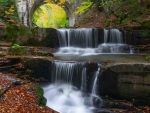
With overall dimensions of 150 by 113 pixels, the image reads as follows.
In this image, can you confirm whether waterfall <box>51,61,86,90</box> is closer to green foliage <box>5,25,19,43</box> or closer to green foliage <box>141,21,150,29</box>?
green foliage <box>5,25,19,43</box>

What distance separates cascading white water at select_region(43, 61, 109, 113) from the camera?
7188 mm

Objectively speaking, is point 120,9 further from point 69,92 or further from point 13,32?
point 69,92

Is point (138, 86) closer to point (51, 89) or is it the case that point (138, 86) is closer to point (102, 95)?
point (102, 95)

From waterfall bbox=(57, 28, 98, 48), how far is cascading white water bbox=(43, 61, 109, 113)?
504cm

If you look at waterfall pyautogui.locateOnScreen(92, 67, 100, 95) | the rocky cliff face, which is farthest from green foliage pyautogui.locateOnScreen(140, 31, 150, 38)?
waterfall pyautogui.locateOnScreen(92, 67, 100, 95)

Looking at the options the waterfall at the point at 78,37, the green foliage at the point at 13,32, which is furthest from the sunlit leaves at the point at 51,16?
the green foliage at the point at 13,32

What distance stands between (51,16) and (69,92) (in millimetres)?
32337

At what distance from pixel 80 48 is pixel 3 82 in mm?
7468

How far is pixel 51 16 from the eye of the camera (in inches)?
1519

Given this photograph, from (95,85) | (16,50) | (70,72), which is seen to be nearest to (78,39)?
(16,50)

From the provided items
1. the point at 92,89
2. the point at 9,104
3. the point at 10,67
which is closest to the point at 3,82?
the point at 9,104

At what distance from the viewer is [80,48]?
519 inches

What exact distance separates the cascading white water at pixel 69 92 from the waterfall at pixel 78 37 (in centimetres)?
504

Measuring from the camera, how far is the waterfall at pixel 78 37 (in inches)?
520
